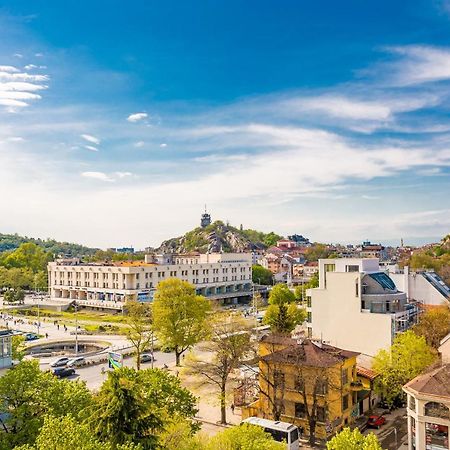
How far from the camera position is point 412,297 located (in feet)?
182

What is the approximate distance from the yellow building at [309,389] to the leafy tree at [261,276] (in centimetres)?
9214

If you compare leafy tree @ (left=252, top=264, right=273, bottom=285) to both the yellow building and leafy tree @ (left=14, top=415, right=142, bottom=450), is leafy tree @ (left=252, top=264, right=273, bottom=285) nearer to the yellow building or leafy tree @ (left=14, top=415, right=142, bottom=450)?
the yellow building

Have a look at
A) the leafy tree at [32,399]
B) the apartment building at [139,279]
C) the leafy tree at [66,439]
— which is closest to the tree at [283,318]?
the leafy tree at [32,399]

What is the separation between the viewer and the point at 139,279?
88.4 metres

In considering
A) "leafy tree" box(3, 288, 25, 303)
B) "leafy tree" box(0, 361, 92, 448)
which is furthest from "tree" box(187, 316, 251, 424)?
"leafy tree" box(3, 288, 25, 303)

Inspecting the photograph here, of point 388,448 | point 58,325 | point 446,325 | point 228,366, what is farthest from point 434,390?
point 58,325

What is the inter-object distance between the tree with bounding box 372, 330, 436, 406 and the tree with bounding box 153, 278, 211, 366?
1548cm

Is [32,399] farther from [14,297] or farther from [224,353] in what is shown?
[14,297]

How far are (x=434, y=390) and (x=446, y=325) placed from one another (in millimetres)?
19821

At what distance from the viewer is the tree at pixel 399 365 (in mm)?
31141

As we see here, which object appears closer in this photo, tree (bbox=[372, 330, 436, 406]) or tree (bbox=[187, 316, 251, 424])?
tree (bbox=[187, 316, 251, 424])

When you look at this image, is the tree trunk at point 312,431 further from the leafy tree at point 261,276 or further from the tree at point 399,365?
the leafy tree at point 261,276

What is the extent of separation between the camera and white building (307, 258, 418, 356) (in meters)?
39.2

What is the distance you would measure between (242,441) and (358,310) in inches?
959
